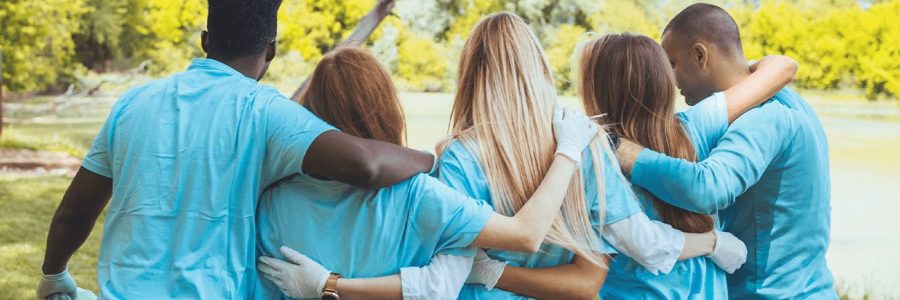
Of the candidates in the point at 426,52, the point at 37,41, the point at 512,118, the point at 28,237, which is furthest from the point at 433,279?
the point at 426,52

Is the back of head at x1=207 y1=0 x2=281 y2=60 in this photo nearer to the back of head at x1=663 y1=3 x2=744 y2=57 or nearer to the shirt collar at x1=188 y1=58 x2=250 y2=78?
the shirt collar at x1=188 y1=58 x2=250 y2=78

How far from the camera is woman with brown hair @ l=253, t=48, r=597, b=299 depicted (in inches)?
69.1

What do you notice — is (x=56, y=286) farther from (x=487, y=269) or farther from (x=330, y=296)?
(x=487, y=269)

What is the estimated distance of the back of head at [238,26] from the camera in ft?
5.61

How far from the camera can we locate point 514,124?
1.89m

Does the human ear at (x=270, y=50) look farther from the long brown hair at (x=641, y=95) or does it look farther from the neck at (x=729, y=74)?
the neck at (x=729, y=74)

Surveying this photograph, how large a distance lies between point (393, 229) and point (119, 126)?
19.7 inches

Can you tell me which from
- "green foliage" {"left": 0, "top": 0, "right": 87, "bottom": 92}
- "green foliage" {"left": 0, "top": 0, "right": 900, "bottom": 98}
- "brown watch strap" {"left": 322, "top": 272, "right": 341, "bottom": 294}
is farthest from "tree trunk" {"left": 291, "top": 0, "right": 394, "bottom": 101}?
"green foliage" {"left": 0, "top": 0, "right": 87, "bottom": 92}

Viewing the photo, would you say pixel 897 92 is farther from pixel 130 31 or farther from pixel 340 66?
pixel 340 66

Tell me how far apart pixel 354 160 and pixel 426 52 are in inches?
583

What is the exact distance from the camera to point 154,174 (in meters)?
1.65

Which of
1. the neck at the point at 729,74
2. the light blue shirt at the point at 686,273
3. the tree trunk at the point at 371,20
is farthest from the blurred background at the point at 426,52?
the light blue shirt at the point at 686,273

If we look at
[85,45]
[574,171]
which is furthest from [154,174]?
[85,45]

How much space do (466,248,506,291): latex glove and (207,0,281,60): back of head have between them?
1.85ft
